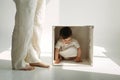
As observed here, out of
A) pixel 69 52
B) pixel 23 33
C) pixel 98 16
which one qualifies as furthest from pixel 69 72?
pixel 98 16

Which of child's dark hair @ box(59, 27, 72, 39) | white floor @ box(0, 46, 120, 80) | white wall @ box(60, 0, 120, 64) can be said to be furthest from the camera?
white wall @ box(60, 0, 120, 64)

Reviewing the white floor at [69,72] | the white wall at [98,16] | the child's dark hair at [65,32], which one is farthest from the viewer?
the white wall at [98,16]

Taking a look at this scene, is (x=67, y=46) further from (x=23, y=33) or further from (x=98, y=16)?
(x=98, y=16)

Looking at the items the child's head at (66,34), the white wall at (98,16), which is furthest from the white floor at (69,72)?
the white wall at (98,16)

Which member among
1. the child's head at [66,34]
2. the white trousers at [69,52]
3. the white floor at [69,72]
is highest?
the child's head at [66,34]

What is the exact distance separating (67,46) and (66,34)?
13 cm

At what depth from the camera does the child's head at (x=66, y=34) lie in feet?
8.29

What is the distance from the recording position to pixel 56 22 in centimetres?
367

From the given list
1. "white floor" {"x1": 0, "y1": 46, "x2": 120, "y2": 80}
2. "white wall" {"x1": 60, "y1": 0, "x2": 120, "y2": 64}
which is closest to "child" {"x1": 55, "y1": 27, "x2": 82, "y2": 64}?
"white floor" {"x1": 0, "y1": 46, "x2": 120, "y2": 80}

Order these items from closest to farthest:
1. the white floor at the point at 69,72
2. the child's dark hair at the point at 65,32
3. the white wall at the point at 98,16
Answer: the white floor at the point at 69,72 < the child's dark hair at the point at 65,32 < the white wall at the point at 98,16

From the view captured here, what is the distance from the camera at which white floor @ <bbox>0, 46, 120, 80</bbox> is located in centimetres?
200

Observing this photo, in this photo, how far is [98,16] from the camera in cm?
368

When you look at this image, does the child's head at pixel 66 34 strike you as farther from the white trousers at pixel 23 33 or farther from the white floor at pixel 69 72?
the white trousers at pixel 23 33

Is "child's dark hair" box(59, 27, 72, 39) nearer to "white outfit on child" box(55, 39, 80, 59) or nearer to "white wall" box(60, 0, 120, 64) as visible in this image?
"white outfit on child" box(55, 39, 80, 59)
